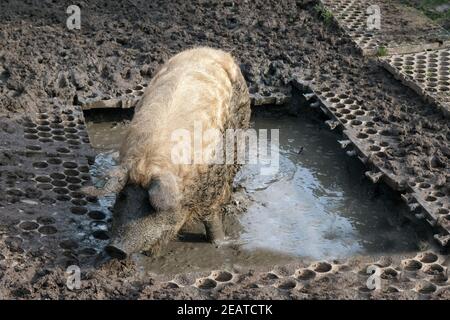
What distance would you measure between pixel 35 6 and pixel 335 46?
330 cm

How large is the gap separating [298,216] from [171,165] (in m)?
1.46

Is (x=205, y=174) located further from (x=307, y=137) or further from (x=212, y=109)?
(x=307, y=137)

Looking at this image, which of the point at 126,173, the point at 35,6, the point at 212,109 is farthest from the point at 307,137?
the point at 35,6

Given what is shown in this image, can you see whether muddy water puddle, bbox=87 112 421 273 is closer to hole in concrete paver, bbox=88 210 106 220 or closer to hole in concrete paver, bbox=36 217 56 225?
hole in concrete paver, bbox=88 210 106 220

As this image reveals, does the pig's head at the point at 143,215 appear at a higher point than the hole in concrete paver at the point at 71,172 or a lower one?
higher

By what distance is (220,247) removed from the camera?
595 centimetres

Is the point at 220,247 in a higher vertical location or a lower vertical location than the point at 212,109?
lower

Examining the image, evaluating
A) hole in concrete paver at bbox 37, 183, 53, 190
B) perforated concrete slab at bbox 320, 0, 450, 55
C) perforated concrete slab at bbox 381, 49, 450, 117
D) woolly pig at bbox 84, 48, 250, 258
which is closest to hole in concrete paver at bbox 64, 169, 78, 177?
hole in concrete paver at bbox 37, 183, 53, 190

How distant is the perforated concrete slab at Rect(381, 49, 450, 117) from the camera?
25.0ft

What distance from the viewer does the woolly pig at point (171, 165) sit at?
5.12m

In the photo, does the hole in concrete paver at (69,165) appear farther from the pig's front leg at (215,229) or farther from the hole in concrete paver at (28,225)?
the pig's front leg at (215,229)

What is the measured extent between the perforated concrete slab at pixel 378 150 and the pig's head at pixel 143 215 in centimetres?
188

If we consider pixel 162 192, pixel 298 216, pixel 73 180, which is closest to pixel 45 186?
pixel 73 180

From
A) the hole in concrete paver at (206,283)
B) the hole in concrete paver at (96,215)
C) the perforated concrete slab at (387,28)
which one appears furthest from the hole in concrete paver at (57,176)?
the perforated concrete slab at (387,28)
